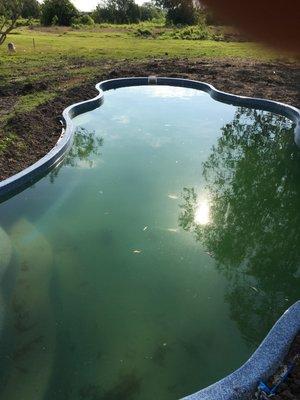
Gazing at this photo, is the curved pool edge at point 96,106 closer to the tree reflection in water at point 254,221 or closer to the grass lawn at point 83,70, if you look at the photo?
the grass lawn at point 83,70

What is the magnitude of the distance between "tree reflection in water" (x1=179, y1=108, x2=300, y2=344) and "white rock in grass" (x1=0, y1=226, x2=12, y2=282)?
254 centimetres

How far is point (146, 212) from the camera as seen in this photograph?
247 inches

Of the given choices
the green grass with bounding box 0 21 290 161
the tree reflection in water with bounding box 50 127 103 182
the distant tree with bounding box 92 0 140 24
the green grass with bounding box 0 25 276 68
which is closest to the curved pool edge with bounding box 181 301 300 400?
the tree reflection in water with bounding box 50 127 103 182

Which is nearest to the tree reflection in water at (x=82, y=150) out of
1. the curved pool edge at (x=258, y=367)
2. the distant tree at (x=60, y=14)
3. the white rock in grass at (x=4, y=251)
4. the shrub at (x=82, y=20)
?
the white rock in grass at (x=4, y=251)

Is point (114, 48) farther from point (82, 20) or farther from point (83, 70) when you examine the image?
point (82, 20)

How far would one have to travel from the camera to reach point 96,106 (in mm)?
10820

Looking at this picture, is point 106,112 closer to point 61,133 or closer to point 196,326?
point 61,133

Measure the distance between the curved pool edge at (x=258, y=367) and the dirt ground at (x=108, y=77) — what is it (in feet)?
16.2

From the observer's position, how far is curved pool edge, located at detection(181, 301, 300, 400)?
311cm

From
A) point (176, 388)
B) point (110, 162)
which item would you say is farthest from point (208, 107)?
point (176, 388)

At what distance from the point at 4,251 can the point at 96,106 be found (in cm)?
659

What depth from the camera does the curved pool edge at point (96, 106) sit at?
21.7ft

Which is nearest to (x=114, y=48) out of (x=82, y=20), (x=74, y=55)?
(x=74, y=55)

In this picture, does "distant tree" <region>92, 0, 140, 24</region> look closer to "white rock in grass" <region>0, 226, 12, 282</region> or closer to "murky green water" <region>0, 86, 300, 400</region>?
"murky green water" <region>0, 86, 300, 400</region>
